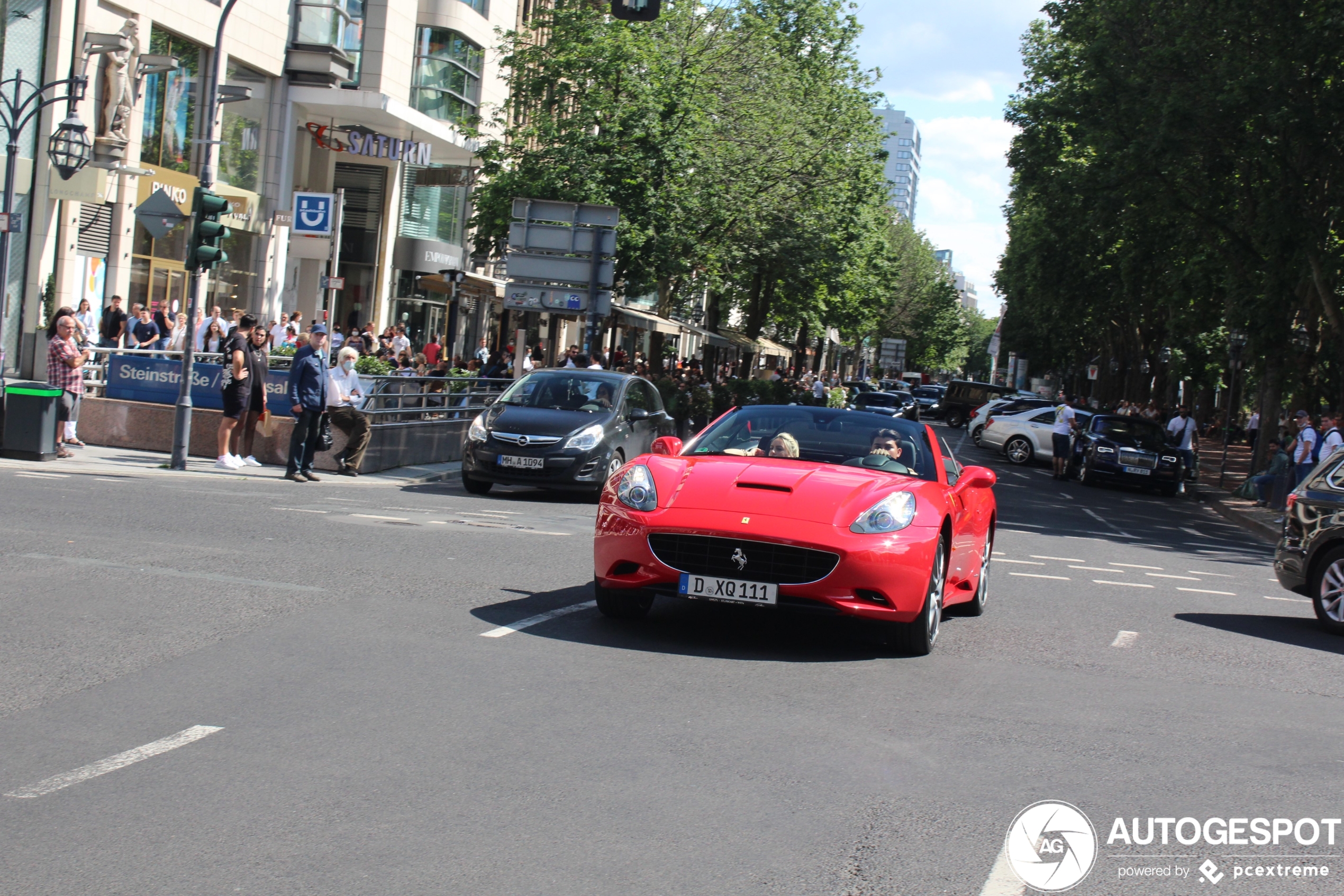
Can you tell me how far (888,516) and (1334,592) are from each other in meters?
4.87

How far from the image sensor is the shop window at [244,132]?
3167 cm

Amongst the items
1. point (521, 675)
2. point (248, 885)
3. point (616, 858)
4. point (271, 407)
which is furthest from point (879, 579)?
point (271, 407)

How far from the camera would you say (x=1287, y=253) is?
29359mm

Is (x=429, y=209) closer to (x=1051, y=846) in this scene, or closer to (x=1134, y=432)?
(x=1134, y=432)

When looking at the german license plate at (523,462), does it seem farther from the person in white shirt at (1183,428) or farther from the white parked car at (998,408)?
the white parked car at (998,408)

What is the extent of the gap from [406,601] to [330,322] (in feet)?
61.7

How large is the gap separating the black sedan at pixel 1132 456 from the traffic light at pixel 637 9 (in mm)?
19267

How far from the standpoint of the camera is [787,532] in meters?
7.65

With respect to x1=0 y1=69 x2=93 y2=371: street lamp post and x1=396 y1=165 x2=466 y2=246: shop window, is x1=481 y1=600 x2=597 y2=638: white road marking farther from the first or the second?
x1=396 y1=165 x2=466 y2=246: shop window

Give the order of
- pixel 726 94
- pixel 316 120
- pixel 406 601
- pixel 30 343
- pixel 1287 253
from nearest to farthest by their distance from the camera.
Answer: pixel 406 601 < pixel 30 343 < pixel 1287 253 < pixel 316 120 < pixel 726 94

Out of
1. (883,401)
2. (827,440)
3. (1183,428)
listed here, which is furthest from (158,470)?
(883,401)

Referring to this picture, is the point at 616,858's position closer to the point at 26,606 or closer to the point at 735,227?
the point at 26,606

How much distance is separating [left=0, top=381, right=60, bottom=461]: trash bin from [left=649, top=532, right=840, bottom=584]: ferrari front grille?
453 inches

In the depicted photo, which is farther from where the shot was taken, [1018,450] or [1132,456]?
[1018,450]
